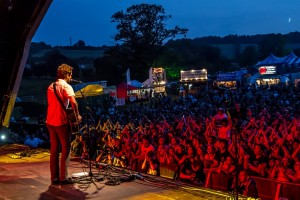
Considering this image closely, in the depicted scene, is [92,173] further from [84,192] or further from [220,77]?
[220,77]

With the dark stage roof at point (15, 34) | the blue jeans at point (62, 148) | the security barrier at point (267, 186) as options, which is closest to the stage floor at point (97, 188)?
the blue jeans at point (62, 148)

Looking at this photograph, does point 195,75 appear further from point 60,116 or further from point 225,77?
point 60,116

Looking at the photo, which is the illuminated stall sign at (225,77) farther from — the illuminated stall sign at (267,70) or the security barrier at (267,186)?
the security barrier at (267,186)

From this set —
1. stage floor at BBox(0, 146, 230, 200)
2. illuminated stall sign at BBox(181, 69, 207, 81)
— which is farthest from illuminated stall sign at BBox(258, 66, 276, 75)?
stage floor at BBox(0, 146, 230, 200)

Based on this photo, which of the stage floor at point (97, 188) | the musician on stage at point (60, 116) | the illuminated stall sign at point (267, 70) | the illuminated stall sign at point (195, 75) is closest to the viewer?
the stage floor at point (97, 188)

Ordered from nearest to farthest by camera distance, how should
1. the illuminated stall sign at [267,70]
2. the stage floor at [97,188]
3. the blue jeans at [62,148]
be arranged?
the stage floor at [97,188], the blue jeans at [62,148], the illuminated stall sign at [267,70]

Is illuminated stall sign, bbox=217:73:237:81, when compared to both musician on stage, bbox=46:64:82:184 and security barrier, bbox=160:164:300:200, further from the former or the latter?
musician on stage, bbox=46:64:82:184

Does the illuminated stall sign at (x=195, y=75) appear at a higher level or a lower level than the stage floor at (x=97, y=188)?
higher

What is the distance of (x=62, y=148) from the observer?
13.6 feet

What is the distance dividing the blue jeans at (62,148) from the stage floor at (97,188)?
16 centimetres

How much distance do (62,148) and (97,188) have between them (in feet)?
1.83

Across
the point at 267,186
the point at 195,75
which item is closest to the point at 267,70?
the point at 195,75

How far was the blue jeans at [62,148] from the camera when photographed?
4.07 metres

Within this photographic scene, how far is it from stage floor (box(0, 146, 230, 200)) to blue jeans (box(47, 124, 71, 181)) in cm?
16
